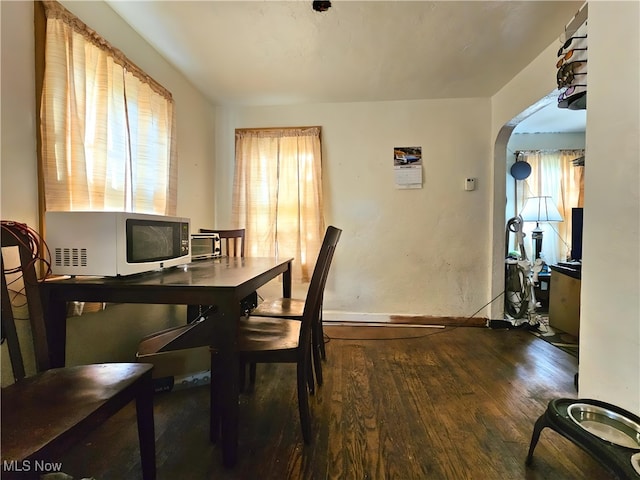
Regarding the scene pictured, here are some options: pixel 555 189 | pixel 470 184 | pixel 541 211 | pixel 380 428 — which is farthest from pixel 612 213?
pixel 555 189

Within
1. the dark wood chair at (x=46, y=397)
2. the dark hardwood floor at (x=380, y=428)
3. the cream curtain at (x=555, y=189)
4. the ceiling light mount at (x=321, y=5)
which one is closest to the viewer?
the dark wood chair at (x=46, y=397)

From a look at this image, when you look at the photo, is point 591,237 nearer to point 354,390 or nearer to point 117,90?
point 354,390

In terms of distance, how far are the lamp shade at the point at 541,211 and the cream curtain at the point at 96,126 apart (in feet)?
12.9

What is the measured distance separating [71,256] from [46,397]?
0.57 meters

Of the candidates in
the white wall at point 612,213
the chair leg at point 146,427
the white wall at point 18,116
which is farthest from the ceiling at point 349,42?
the chair leg at point 146,427

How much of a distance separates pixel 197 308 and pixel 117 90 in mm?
1506

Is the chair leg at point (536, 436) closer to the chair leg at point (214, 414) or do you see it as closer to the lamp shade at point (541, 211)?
the chair leg at point (214, 414)

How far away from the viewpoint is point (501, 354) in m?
2.27

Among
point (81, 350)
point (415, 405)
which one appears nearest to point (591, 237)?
point (415, 405)

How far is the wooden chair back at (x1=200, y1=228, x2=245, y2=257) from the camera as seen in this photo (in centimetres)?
270

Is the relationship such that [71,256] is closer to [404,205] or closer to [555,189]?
[404,205]

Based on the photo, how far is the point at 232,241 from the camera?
111 inches

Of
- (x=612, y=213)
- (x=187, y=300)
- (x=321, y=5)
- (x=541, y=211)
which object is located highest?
(x=321, y=5)

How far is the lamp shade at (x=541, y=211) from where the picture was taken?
11.2 feet
